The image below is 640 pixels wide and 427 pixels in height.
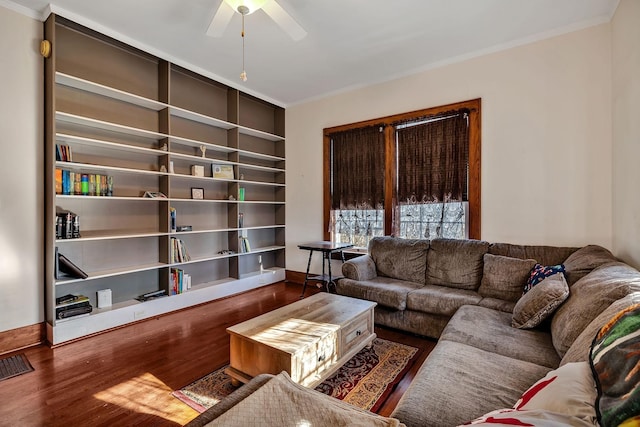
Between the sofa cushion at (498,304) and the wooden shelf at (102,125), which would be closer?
the sofa cushion at (498,304)

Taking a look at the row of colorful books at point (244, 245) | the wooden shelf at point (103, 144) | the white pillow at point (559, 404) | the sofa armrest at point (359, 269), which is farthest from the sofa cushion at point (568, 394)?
the row of colorful books at point (244, 245)

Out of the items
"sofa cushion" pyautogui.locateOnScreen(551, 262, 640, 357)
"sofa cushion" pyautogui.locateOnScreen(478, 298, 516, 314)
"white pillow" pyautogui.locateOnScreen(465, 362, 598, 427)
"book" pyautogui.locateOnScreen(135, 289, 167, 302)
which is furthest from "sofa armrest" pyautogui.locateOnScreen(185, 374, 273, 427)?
"book" pyautogui.locateOnScreen(135, 289, 167, 302)

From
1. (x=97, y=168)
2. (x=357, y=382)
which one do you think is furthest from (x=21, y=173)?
(x=357, y=382)

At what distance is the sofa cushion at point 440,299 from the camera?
2652 millimetres

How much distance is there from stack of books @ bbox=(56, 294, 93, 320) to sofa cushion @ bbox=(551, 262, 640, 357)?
3.77m

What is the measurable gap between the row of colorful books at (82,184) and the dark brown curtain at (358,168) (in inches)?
112

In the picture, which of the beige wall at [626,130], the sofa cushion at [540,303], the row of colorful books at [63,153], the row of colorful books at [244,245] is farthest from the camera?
the row of colorful books at [244,245]

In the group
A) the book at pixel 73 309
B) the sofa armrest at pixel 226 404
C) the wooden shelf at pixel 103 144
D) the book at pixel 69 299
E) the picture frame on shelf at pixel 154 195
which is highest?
the wooden shelf at pixel 103 144

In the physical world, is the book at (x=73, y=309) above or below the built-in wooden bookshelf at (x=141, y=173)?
below

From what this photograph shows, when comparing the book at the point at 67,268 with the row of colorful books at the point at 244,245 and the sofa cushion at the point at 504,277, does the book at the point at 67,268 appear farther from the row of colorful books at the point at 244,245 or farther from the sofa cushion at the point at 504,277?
the sofa cushion at the point at 504,277

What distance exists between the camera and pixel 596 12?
109 inches

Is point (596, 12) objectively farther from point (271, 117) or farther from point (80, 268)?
point (80, 268)

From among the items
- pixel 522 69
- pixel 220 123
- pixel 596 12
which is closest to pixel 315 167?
pixel 220 123

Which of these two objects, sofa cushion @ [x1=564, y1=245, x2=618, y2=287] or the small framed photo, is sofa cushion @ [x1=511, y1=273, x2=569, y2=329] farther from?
the small framed photo
